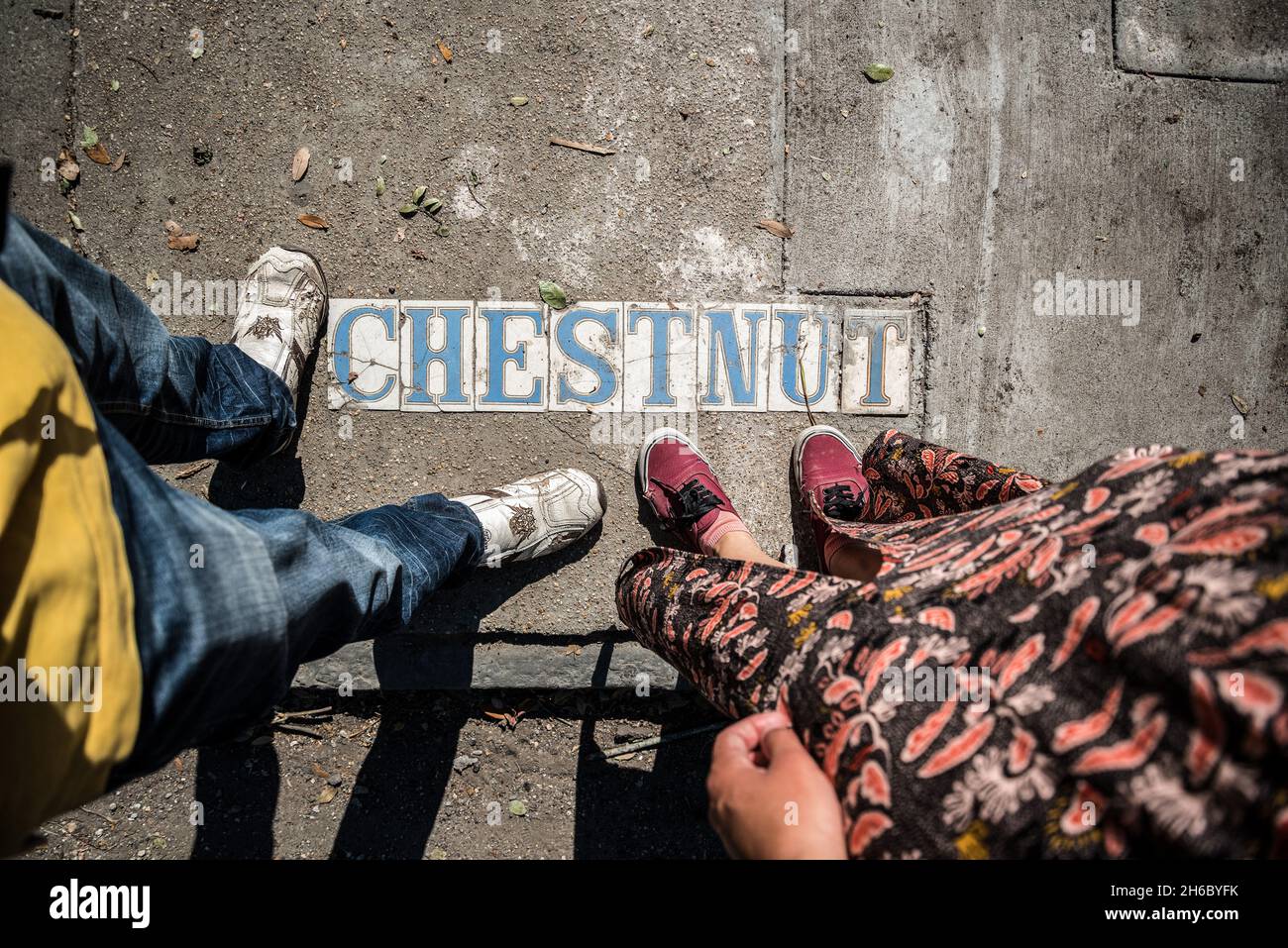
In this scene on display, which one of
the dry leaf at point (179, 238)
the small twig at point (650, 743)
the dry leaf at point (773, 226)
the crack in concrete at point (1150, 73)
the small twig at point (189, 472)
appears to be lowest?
the small twig at point (650, 743)

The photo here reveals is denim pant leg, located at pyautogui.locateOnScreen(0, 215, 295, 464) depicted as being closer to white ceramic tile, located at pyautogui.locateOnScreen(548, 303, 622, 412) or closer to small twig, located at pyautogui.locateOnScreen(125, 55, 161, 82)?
white ceramic tile, located at pyautogui.locateOnScreen(548, 303, 622, 412)

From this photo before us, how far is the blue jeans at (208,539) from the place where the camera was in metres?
1.30

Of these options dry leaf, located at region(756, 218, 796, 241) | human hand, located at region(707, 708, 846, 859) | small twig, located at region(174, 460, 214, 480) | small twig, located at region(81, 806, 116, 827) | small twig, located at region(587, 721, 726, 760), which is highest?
dry leaf, located at region(756, 218, 796, 241)

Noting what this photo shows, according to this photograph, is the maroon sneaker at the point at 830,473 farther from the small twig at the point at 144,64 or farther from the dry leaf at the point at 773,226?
the small twig at the point at 144,64

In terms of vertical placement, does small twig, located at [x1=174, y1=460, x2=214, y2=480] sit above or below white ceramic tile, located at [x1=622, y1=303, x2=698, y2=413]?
below

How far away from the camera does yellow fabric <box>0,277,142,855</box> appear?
1038mm

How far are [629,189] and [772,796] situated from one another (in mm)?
2471

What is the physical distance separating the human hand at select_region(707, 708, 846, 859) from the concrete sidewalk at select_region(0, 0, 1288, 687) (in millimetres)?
1409

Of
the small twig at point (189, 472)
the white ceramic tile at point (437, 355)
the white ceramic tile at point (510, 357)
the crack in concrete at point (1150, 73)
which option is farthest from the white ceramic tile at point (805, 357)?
the small twig at point (189, 472)

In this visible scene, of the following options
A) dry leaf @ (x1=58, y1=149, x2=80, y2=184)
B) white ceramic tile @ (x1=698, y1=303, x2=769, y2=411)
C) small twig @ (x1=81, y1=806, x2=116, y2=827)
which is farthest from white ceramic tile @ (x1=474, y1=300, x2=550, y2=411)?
small twig @ (x1=81, y1=806, x2=116, y2=827)

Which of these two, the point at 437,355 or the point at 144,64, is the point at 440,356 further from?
the point at 144,64

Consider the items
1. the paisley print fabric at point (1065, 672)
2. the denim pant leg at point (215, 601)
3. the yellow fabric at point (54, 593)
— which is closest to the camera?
the paisley print fabric at point (1065, 672)

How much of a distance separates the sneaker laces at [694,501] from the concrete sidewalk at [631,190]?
260 mm

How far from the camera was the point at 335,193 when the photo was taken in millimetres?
2824
